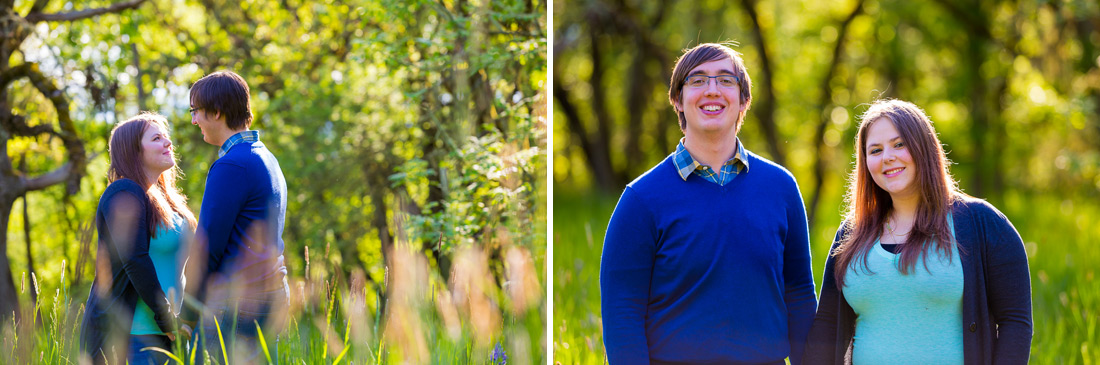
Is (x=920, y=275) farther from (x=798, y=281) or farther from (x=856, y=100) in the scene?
(x=856, y=100)

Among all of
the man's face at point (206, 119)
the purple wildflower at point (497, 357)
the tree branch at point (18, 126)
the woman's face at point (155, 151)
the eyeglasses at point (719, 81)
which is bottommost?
the purple wildflower at point (497, 357)

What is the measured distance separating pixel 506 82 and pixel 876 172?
2.74 metres

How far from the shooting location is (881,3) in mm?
11562

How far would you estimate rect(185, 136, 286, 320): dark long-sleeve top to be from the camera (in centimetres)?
237

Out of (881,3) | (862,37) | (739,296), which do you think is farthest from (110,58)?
(862,37)

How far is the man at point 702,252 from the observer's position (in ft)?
6.35

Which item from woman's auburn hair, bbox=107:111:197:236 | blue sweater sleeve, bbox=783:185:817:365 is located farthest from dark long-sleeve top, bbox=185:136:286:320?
blue sweater sleeve, bbox=783:185:817:365

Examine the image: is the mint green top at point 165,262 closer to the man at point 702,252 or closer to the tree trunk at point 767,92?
the man at point 702,252

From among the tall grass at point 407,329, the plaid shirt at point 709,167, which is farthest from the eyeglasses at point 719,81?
the tall grass at point 407,329

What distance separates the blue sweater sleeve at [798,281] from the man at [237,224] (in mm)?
1499

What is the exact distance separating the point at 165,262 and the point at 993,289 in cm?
234

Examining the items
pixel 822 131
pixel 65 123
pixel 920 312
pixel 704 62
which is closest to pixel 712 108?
pixel 704 62

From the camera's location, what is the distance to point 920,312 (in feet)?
6.50

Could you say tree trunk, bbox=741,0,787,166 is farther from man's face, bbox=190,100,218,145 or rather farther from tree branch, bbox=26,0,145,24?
tree branch, bbox=26,0,145,24
